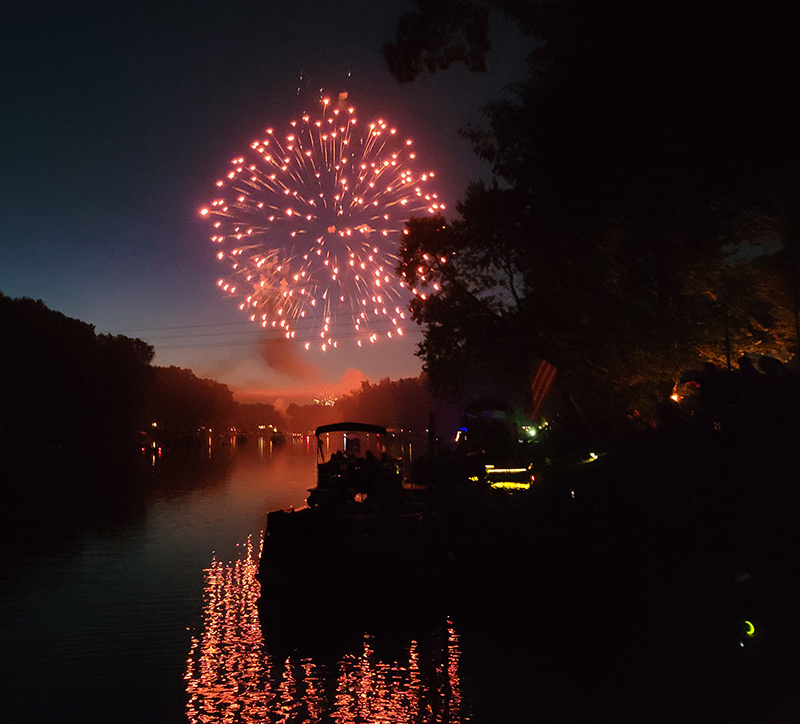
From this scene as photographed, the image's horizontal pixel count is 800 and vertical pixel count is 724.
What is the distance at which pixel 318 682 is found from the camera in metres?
8.98

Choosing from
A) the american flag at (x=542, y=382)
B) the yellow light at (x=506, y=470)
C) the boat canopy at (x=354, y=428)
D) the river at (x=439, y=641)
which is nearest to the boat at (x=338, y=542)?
the river at (x=439, y=641)

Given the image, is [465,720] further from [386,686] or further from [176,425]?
[176,425]

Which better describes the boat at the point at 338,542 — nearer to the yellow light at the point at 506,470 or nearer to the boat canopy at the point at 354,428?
the boat canopy at the point at 354,428

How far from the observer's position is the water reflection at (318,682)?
7.82m

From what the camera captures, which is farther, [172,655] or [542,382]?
[542,382]

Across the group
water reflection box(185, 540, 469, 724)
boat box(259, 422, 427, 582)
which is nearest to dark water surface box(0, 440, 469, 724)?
water reflection box(185, 540, 469, 724)

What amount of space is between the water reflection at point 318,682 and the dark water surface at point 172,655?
2cm

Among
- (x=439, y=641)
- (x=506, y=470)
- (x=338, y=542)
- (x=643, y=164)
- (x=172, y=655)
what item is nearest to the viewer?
(x=172, y=655)

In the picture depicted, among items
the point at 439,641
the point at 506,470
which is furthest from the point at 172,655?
the point at 506,470

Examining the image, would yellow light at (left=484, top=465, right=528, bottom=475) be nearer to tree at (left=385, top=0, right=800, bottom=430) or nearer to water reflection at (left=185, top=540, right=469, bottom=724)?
tree at (left=385, top=0, right=800, bottom=430)

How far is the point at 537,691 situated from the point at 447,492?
359 inches

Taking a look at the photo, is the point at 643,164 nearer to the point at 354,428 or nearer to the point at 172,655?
the point at 172,655

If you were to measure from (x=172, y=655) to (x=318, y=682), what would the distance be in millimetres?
2165

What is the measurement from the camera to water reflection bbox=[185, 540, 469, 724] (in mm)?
7824
